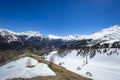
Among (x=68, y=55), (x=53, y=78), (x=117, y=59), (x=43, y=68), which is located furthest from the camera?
(x=68, y=55)

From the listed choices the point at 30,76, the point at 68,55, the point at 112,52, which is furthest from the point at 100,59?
the point at 30,76

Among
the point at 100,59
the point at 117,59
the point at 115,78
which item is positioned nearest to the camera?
the point at 115,78

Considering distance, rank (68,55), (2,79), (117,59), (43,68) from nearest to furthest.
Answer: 1. (2,79)
2. (43,68)
3. (117,59)
4. (68,55)

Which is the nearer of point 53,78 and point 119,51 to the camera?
point 53,78

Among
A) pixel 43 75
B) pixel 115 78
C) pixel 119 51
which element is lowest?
pixel 115 78

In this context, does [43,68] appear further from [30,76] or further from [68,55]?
[68,55]

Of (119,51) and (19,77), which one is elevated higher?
(119,51)

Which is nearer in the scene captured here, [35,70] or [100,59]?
[35,70]

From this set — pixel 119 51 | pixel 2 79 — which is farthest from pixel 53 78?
pixel 119 51

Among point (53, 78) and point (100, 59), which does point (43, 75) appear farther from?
point (100, 59)
